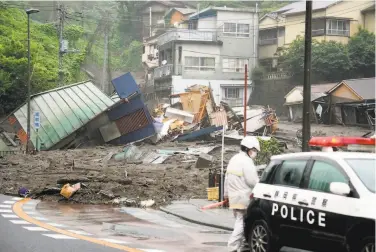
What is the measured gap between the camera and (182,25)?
7144 cm

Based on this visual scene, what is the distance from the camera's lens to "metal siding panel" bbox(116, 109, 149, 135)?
4109 centimetres

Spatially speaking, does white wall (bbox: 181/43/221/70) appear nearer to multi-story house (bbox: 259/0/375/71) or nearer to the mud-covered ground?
multi-story house (bbox: 259/0/375/71)

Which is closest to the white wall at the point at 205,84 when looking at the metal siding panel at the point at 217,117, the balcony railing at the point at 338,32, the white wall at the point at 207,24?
the white wall at the point at 207,24

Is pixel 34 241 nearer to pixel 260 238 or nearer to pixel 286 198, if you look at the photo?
pixel 260 238

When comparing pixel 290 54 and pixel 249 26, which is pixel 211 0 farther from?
pixel 290 54

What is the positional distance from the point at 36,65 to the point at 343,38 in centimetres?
2981

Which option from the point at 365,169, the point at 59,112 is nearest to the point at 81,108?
the point at 59,112

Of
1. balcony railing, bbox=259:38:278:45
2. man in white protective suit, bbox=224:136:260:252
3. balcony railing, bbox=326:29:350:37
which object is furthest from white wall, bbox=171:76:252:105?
man in white protective suit, bbox=224:136:260:252

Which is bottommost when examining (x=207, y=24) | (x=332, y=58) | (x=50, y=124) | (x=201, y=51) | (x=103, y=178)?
(x=103, y=178)

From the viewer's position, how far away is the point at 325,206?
6.89 metres

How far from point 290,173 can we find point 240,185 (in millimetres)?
999

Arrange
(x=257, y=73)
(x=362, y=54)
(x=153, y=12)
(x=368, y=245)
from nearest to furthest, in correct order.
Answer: (x=368, y=245)
(x=362, y=54)
(x=257, y=73)
(x=153, y=12)

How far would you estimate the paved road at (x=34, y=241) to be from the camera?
9523mm

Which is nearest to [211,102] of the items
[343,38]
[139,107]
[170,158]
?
[139,107]
